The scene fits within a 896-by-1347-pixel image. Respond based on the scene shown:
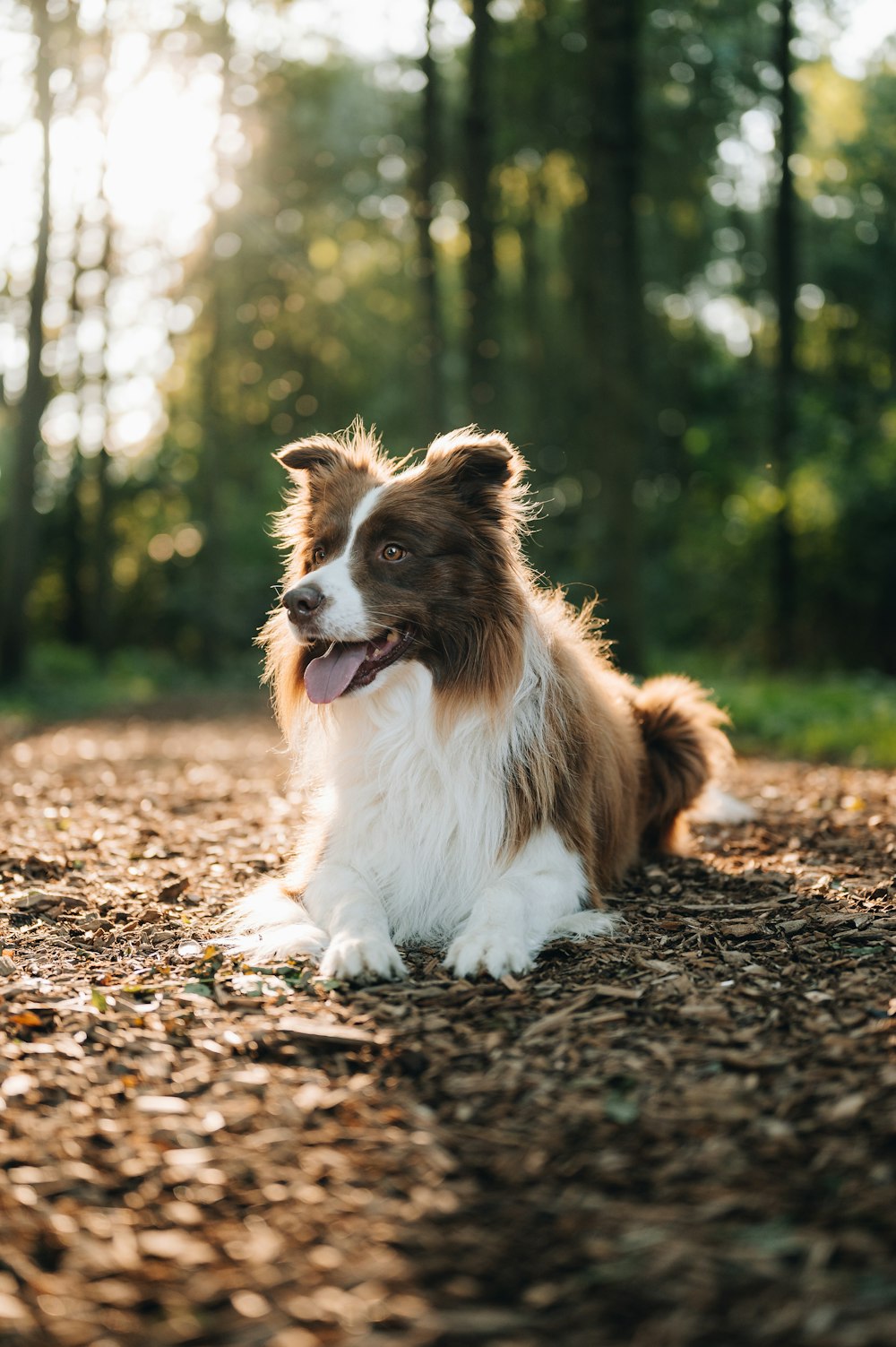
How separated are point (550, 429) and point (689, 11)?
11.7 m

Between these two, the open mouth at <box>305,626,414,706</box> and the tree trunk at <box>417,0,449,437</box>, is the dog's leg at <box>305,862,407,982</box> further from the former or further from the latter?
the tree trunk at <box>417,0,449,437</box>

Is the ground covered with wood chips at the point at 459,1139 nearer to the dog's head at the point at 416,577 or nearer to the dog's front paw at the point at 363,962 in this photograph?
the dog's front paw at the point at 363,962

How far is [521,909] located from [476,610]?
111cm

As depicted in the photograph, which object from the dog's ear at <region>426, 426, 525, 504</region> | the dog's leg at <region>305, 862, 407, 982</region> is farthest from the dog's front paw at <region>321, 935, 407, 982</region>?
the dog's ear at <region>426, 426, 525, 504</region>

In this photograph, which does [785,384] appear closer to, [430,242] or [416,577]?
[430,242]

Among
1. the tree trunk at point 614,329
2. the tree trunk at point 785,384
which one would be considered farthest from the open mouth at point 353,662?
the tree trunk at point 785,384

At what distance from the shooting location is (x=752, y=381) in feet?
66.9

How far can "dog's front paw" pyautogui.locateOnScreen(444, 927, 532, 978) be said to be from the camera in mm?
3844

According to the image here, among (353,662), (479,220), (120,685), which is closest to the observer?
(353,662)

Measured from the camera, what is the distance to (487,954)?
3.87m

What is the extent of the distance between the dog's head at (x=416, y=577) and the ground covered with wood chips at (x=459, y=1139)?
1087 mm

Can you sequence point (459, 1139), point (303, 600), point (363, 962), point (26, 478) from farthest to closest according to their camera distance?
point (26, 478) → point (303, 600) → point (363, 962) → point (459, 1139)

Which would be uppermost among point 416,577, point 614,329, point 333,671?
point 614,329

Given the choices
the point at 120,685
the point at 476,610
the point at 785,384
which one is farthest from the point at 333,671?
the point at 120,685
